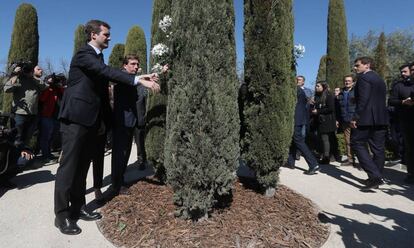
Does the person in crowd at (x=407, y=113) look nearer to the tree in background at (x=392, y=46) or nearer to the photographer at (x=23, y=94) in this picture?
the photographer at (x=23, y=94)

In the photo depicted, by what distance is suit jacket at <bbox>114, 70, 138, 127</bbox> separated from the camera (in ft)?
15.9

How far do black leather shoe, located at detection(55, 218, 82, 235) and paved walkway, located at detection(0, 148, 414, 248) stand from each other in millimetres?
55

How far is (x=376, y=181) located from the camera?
18.7ft

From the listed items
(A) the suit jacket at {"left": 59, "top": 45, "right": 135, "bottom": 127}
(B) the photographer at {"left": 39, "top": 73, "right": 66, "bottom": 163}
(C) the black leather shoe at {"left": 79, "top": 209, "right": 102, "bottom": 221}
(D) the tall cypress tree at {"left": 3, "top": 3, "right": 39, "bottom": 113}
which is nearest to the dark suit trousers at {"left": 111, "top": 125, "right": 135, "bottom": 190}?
(C) the black leather shoe at {"left": 79, "top": 209, "right": 102, "bottom": 221}

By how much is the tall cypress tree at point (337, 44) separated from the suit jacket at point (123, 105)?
13341 mm

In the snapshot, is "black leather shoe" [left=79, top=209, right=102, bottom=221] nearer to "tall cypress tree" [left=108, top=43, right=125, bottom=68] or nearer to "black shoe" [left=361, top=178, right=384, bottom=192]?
"black shoe" [left=361, top=178, right=384, bottom=192]

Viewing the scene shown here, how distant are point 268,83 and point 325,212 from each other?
195 cm

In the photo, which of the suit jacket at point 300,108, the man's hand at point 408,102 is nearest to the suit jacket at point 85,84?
the suit jacket at point 300,108

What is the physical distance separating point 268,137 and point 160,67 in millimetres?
1762

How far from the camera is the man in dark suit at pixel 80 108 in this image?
3.69m

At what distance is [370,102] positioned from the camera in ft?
19.0

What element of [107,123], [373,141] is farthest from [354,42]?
[107,123]

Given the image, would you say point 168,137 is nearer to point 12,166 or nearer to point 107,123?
point 107,123

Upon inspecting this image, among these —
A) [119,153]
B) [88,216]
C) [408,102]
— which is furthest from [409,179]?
[88,216]
